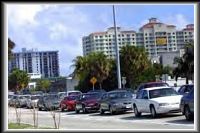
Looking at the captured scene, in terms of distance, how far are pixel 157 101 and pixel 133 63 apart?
49561 mm

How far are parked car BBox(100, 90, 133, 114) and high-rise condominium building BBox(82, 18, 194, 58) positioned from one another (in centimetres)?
6071

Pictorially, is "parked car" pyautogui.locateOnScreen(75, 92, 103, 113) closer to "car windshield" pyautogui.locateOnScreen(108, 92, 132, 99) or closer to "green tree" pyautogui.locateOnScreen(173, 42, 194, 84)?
"car windshield" pyautogui.locateOnScreen(108, 92, 132, 99)

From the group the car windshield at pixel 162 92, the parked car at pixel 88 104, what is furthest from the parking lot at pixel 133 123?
the parked car at pixel 88 104

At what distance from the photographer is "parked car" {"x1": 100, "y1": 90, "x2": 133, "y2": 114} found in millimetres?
29547

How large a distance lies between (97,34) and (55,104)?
54.4 metres

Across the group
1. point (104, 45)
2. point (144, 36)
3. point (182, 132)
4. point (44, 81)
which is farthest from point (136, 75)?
point (182, 132)

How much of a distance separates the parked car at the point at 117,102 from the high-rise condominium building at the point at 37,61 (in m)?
56.6

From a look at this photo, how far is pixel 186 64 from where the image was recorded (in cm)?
7181

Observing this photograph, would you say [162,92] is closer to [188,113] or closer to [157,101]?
[157,101]

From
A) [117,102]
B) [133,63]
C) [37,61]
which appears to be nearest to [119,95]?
[117,102]

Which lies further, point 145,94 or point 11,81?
point 11,81

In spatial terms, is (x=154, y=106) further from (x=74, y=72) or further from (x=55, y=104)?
(x=74, y=72)

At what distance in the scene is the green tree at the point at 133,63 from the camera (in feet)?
240

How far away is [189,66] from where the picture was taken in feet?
232
